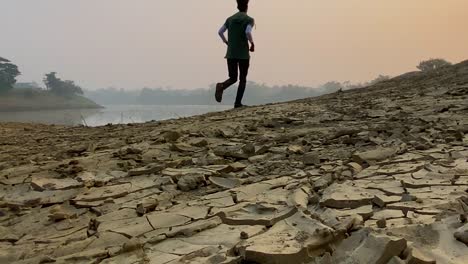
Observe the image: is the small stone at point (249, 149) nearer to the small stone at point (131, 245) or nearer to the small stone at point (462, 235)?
the small stone at point (131, 245)

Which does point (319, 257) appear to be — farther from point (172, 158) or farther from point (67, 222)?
point (172, 158)

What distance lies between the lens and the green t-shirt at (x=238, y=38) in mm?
6480

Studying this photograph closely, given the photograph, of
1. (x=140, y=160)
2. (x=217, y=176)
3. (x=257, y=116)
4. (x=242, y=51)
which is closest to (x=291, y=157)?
(x=217, y=176)

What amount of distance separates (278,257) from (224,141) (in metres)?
2.52

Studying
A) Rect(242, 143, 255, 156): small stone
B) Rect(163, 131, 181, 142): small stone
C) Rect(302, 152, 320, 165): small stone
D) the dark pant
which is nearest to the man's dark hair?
the dark pant

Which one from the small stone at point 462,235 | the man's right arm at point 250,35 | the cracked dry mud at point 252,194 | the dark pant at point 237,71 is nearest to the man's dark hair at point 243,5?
the man's right arm at point 250,35

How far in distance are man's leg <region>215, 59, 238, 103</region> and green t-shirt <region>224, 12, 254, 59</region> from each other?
0.33 feet

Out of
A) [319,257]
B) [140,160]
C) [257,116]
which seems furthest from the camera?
[257,116]

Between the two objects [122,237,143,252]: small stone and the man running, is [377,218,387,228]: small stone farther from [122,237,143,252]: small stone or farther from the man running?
the man running

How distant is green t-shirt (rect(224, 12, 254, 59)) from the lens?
648 cm

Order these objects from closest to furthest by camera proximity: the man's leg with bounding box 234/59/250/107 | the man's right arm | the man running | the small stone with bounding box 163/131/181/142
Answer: the small stone with bounding box 163/131/181/142, the man's right arm, the man running, the man's leg with bounding box 234/59/250/107

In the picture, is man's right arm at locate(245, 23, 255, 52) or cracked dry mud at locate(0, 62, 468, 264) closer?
cracked dry mud at locate(0, 62, 468, 264)

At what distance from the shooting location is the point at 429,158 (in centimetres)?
304

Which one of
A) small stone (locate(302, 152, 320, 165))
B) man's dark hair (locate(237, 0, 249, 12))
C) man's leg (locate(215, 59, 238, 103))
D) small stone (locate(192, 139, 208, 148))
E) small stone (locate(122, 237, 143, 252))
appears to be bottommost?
small stone (locate(122, 237, 143, 252))
